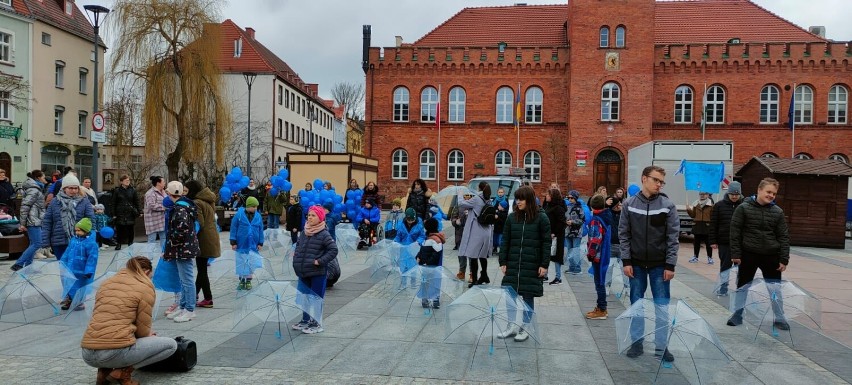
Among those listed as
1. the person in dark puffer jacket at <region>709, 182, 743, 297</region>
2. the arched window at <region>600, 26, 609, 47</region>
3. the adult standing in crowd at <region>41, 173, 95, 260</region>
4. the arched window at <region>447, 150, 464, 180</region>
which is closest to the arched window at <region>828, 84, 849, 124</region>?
the arched window at <region>600, 26, 609, 47</region>

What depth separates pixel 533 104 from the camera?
40094mm

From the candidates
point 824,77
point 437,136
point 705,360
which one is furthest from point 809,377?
point 824,77

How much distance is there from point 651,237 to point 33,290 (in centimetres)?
719

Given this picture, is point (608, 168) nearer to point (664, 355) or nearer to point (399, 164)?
point (399, 164)

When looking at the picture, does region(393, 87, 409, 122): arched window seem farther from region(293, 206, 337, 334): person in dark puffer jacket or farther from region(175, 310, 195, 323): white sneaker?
region(293, 206, 337, 334): person in dark puffer jacket

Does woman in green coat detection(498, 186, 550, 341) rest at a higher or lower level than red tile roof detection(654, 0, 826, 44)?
lower

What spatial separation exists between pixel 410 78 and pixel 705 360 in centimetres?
3649

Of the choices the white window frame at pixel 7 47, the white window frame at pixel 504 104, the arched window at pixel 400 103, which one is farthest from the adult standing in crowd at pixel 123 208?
the white window frame at pixel 504 104

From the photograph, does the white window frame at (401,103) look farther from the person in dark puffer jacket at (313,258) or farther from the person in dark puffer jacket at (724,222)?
the person in dark puffer jacket at (313,258)

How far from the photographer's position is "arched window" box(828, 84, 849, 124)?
37.8 metres

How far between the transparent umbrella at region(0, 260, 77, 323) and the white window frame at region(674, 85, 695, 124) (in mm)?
37030

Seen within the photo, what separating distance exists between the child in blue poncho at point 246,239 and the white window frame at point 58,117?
33252 millimetres

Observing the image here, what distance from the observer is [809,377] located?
5.77 meters

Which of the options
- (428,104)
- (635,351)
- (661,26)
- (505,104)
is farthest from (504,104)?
(635,351)
